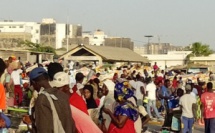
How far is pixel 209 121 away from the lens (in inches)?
584

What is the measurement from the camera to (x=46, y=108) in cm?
628

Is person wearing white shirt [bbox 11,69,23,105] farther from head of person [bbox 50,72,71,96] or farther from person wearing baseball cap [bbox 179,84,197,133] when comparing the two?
head of person [bbox 50,72,71,96]

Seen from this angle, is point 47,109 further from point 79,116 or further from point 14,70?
point 14,70

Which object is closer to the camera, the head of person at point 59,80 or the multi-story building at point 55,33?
the head of person at point 59,80

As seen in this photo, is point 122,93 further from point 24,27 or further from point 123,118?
point 24,27

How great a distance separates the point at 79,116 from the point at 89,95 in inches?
123

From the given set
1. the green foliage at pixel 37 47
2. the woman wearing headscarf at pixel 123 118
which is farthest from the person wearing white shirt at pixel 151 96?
the green foliage at pixel 37 47

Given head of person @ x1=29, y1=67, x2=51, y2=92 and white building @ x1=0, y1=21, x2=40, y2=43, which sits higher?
white building @ x1=0, y1=21, x2=40, y2=43

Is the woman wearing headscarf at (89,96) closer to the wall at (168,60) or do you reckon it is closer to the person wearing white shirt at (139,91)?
the person wearing white shirt at (139,91)

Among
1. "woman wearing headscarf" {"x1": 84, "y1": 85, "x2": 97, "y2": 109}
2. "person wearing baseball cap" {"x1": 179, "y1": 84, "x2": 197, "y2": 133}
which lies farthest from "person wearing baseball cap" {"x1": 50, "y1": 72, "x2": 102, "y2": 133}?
"person wearing baseball cap" {"x1": 179, "y1": 84, "x2": 197, "y2": 133}

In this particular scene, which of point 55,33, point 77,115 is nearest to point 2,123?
point 77,115

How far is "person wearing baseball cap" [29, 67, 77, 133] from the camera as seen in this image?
6.27 meters

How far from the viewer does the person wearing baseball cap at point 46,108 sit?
627cm

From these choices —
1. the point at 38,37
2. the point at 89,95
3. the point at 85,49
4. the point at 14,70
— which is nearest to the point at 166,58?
the point at 85,49
